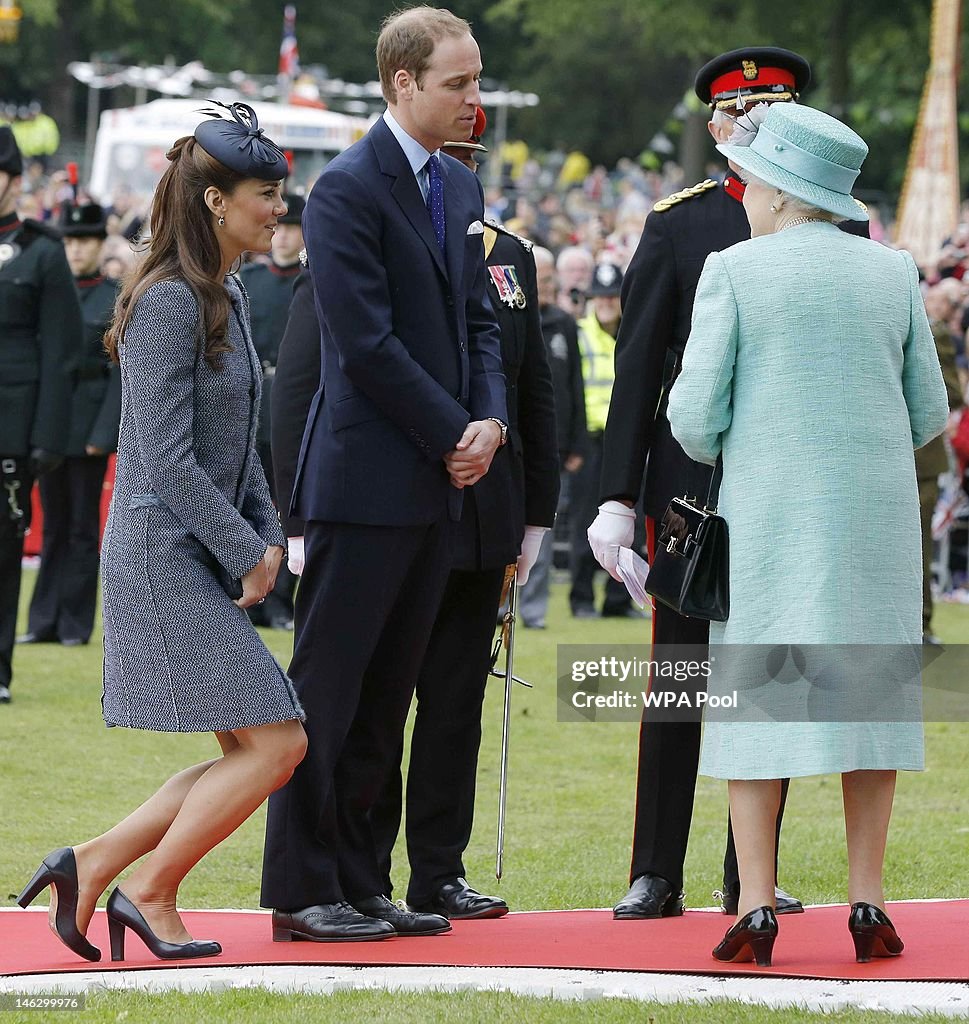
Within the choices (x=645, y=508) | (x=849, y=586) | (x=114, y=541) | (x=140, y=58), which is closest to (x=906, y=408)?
(x=849, y=586)

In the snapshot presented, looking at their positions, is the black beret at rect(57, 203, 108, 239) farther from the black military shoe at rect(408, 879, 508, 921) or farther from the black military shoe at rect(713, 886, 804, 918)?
the black military shoe at rect(713, 886, 804, 918)

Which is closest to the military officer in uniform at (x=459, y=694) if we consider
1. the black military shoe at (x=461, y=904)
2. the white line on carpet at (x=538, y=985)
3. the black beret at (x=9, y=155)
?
the black military shoe at (x=461, y=904)

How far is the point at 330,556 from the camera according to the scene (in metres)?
5.08

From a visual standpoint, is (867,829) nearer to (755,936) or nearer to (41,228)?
(755,936)

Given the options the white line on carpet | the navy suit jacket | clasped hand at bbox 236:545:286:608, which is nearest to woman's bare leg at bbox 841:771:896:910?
the white line on carpet

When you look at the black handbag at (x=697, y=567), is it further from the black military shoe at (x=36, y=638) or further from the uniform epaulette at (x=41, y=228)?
the black military shoe at (x=36, y=638)

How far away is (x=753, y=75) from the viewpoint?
562 cm

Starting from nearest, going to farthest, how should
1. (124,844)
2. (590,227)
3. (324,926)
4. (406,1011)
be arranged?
(406,1011), (124,844), (324,926), (590,227)

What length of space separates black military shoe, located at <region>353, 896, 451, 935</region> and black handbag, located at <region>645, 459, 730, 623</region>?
1037 mm

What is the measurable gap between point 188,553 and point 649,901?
1653 mm

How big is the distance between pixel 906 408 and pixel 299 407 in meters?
2.27

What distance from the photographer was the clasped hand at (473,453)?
5.04 m

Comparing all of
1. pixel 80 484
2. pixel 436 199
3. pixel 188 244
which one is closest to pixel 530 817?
pixel 436 199

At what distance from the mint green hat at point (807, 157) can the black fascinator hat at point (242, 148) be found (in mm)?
1087
